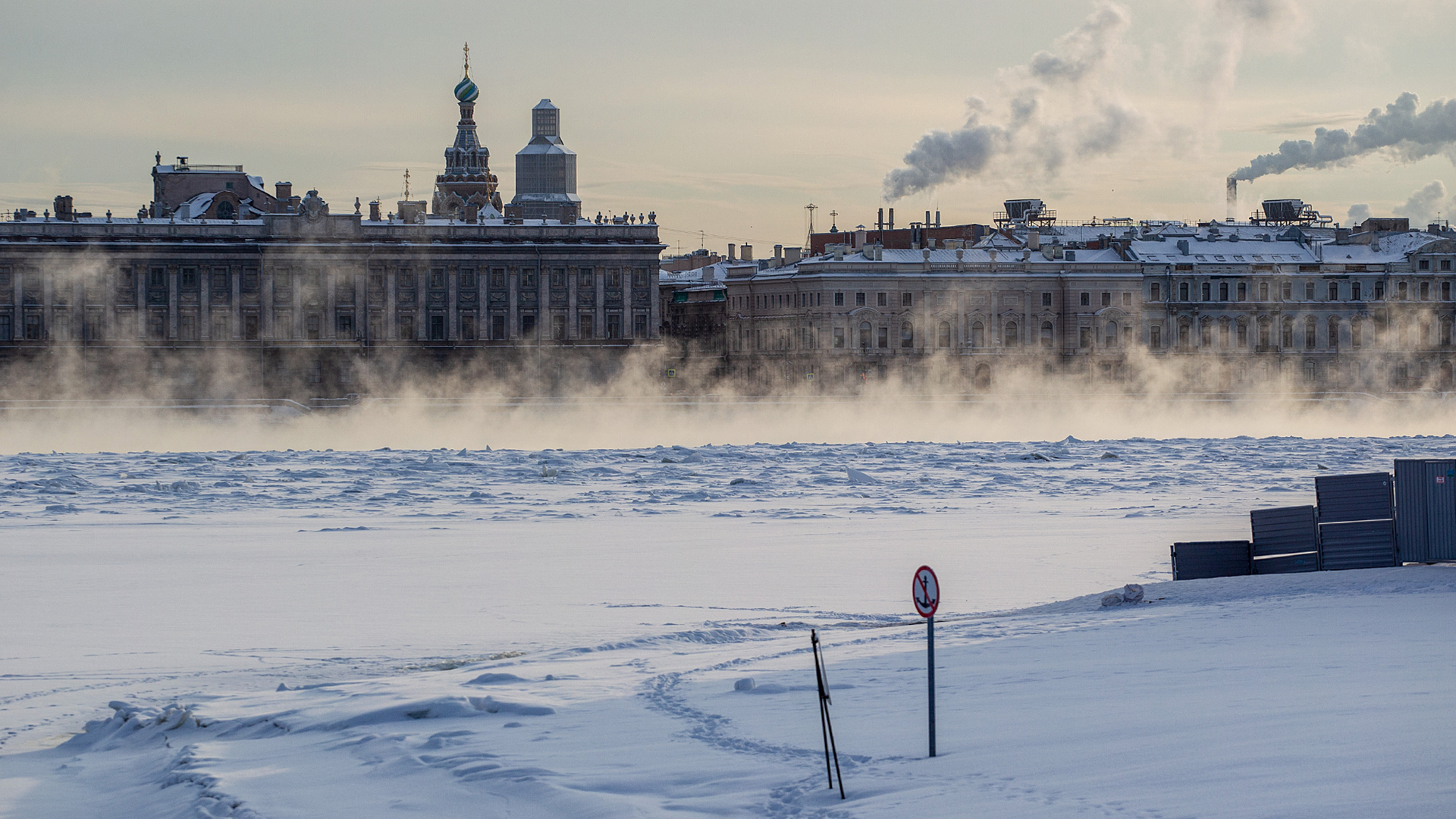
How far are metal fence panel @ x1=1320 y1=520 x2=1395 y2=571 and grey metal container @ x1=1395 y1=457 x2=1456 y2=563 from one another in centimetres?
36

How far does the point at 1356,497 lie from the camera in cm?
2188

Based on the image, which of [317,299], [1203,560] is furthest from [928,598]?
[317,299]

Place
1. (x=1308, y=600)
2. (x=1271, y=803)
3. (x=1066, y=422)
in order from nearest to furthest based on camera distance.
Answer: (x=1271, y=803)
(x=1308, y=600)
(x=1066, y=422)

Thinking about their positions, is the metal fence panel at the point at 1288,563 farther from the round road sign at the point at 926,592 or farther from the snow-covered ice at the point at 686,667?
the round road sign at the point at 926,592

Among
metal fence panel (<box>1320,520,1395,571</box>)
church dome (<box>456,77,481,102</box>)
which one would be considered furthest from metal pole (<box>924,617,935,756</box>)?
church dome (<box>456,77,481,102</box>)

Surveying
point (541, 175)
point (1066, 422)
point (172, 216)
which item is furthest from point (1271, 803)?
point (541, 175)

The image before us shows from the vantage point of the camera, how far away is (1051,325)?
107 meters

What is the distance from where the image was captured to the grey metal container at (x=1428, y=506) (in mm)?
20875

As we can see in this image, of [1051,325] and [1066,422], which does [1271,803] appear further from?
[1051,325]

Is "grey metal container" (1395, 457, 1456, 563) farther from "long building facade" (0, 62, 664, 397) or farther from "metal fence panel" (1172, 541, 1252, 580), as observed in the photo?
"long building facade" (0, 62, 664, 397)

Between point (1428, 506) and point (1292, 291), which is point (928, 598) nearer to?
point (1428, 506)

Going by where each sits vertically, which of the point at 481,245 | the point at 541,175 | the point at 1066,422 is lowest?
the point at 1066,422

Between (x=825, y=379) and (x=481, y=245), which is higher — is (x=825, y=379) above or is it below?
below

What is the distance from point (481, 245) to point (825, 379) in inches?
910
